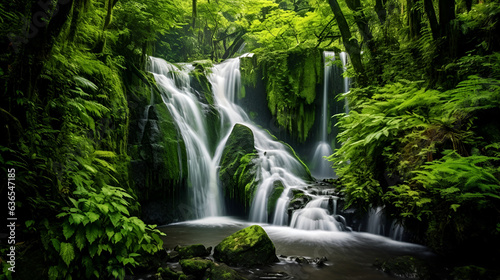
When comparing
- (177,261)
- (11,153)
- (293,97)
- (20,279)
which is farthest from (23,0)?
(293,97)

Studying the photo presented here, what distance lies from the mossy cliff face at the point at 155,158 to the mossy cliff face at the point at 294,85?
20.4ft

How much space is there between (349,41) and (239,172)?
5.46m

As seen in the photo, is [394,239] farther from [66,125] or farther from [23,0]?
[23,0]

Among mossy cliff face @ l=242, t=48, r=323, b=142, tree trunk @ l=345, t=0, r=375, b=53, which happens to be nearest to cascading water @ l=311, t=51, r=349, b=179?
mossy cliff face @ l=242, t=48, r=323, b=142

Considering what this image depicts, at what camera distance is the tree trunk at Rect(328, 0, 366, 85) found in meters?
7.32

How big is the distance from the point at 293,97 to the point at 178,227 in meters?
8.52

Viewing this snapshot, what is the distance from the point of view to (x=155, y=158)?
26.4 ft

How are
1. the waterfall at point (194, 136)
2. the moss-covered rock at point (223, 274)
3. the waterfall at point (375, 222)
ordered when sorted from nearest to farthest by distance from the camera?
the moss-covered rock at point (223, 274), the waterfall at point (375, 222), the waterfall at point (194, 136)

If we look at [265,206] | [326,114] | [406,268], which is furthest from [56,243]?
[326,114]

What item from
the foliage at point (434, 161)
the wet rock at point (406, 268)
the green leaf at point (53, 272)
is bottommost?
the wet rock at point (406, 268)

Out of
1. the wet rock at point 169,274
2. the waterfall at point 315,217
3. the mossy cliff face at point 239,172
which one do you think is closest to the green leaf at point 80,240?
the wet rock at point 169,274

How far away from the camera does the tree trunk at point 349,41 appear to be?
24.0 feet

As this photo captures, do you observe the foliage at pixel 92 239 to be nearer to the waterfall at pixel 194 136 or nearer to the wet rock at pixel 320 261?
the wet rock at pixel 320 261

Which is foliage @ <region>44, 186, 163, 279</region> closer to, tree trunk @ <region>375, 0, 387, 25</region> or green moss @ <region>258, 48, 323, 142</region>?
tree trunk @ <region>375, 0, 387, 25</region>
